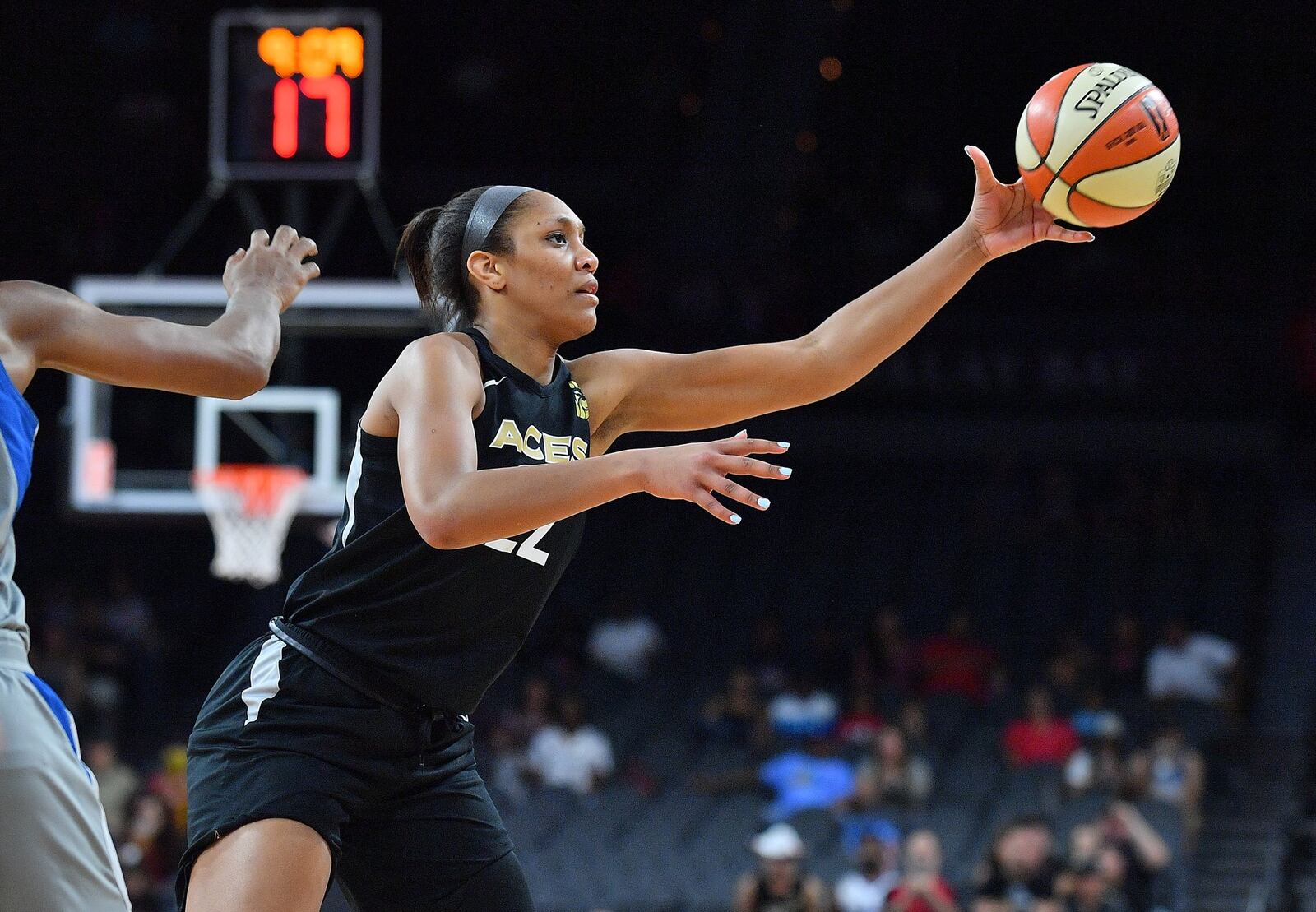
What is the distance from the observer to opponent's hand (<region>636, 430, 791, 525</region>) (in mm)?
2924

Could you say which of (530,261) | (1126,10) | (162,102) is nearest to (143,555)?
(162,102)

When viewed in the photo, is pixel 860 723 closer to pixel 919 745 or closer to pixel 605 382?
pixel 919 745

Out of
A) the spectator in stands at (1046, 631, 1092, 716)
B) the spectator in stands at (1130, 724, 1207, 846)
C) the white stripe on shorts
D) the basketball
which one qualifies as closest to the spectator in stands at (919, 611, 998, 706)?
the spectator in stands at (1046, 631, 1092, 716)

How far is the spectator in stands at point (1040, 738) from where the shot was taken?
12609 mm

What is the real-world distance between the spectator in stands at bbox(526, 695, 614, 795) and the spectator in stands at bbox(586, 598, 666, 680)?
6.31ft

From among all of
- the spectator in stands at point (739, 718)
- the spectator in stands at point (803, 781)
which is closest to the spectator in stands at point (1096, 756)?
the spectator in stands at point (803, 781)

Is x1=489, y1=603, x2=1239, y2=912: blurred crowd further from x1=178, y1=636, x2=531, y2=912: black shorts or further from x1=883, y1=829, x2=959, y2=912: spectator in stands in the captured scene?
x1=178, y1=636, x2=531, y2=912: black shorts

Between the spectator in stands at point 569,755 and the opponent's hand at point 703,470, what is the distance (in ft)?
33.2

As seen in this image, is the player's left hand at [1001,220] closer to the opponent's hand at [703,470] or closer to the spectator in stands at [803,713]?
the opponent's hand at [703,470]

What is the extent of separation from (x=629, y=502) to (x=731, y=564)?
4.60ft

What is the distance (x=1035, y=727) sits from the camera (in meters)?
12.8

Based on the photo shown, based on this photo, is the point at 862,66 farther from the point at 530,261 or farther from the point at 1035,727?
the point at 530,261

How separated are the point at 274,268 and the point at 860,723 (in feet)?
32.8

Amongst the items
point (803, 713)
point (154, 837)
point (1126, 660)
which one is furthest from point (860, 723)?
point (154, 837)
